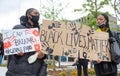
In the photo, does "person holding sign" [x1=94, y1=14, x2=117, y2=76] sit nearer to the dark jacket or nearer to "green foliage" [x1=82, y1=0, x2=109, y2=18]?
the dark jacket

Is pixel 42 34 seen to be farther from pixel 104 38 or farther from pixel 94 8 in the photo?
pixel 94 8

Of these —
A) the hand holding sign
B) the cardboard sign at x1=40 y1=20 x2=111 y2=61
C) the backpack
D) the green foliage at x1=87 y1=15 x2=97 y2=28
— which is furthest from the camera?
the green foliage at x1=87 y1=15 x2=97 y2=28

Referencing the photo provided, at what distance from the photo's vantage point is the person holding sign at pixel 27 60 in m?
6.57

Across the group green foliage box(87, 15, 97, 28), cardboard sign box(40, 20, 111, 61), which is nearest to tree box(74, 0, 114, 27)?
green foliage box(87, 15, 97, 28)

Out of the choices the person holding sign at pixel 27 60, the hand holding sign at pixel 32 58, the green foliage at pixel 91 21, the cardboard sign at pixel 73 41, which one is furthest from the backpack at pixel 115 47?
the green foliage at pixel 91 21

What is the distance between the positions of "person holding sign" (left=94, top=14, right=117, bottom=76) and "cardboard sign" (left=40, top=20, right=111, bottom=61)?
0.09 metres

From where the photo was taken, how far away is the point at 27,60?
6.57 metres

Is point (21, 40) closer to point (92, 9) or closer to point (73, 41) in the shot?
point (73, 41)

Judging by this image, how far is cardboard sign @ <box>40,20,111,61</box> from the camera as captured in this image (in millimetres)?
7025

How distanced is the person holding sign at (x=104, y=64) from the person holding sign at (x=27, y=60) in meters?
1.24

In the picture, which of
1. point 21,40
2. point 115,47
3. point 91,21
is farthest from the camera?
point 91,21

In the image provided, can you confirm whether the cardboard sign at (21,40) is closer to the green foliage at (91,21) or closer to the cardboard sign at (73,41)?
the cardboard sign at (73,41)

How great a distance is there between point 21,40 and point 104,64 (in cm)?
164

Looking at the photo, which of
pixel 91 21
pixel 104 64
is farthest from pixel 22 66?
pixel 91 21
